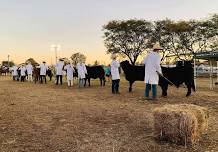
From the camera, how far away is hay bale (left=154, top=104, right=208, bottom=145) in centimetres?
761

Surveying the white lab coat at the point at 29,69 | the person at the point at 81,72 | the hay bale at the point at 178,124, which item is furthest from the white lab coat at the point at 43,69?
the hay bale at the point at 178,124

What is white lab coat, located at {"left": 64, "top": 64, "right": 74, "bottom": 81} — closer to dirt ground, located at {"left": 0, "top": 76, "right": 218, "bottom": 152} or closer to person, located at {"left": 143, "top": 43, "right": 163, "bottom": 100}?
person, located at {"left": 143, "top": 43, "right": 163, "bottom": 100}

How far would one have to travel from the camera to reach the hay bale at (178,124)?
761cm

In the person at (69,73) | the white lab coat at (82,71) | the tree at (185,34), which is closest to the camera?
the white lab coat at (82,71)

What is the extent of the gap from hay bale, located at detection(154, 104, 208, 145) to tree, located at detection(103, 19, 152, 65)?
52.4 meters

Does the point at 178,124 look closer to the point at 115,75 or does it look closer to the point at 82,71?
the point at 115,75

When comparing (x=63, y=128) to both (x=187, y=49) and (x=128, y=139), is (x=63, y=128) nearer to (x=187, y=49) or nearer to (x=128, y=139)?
(x=128, y=139)

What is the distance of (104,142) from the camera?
26.3 ft

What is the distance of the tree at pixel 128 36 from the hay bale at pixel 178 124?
52396mm

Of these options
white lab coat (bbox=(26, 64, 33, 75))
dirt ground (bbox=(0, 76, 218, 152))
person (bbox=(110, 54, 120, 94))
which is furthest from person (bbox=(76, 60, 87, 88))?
white lab coat (bbox=(26, 64, 33, 75))

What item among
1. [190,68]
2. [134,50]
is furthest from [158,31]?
[190,68]

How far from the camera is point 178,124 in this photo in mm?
7637

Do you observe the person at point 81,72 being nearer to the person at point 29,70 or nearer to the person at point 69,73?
the person at point 69,73

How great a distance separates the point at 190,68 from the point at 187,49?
3970 centimetres
